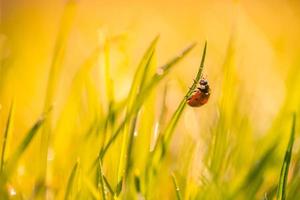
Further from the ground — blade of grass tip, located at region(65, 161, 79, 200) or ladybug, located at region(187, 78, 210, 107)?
ladybug, located at region(187, 78, 210, 107)

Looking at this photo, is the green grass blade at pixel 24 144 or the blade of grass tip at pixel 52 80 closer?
the green grass blade at pixel 24 144

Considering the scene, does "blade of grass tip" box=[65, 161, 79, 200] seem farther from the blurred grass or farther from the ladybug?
the ladybug

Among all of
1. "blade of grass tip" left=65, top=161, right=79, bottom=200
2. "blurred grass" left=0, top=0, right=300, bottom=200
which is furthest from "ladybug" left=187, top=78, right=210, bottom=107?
"blade of grass tip" left=65, top=161, right=79, bottom=200

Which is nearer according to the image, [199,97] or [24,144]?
[24,144]

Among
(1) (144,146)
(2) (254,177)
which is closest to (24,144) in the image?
(1) (144,146)

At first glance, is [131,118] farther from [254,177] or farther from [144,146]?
[254,177]

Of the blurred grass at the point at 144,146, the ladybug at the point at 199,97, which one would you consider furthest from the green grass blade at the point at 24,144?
the ladybug at the point at 199,97

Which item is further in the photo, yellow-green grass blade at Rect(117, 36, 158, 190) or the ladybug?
the ladybug

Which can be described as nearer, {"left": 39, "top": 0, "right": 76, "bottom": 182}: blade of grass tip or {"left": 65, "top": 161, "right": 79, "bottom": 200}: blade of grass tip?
{"left": 65, "top": 161, "right": 79, "bottom": 200}: blade of grass tip

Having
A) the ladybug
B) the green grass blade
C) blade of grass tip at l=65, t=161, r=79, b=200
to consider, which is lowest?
blade of grass tip at l=65, t=161, r=79, b=200

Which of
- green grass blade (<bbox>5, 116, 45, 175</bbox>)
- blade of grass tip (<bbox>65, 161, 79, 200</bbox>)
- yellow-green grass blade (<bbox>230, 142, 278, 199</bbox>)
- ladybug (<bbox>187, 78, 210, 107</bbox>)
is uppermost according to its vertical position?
green grass blade (<bbox>5, 116, 45, 175</bbox>)

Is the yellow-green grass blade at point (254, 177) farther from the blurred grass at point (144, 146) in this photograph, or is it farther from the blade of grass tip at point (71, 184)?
the blade of grass tip at point (71, 184)

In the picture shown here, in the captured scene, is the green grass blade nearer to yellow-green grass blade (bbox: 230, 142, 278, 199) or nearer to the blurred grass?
the blurred grass
